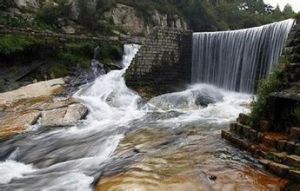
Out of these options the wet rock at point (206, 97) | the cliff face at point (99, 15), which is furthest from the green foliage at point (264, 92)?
the cliff face at point (99, 15)

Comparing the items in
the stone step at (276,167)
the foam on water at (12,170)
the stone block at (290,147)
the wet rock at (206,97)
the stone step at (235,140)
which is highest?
the stone block at (290,147)

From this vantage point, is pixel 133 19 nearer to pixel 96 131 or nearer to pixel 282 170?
pixel 96 131

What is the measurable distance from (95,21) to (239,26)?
68.3 ft

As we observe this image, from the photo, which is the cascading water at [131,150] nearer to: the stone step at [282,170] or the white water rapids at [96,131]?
the white water rapids at [96,131]

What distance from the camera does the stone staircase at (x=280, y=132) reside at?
6.40 meters

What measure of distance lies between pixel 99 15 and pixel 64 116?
19411mm

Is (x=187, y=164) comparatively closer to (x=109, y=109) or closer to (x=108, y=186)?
(x=108, y=186)

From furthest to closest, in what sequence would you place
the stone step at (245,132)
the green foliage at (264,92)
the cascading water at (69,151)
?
the green foliage at (264,92)
the stone step at (245,132)
the cascading water at (69,151)

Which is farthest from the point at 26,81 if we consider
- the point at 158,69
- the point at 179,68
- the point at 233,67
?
the point at 233,67

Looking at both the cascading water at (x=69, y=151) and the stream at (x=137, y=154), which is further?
the cascading water at (x=69, y=151)

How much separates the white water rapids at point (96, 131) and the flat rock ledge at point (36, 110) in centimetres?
47

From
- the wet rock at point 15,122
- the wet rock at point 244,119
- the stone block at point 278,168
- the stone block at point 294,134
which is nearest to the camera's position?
the stone block at point 278,168

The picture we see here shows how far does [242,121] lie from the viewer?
324 inches

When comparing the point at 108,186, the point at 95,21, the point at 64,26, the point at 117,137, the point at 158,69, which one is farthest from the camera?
the point at 95,21
